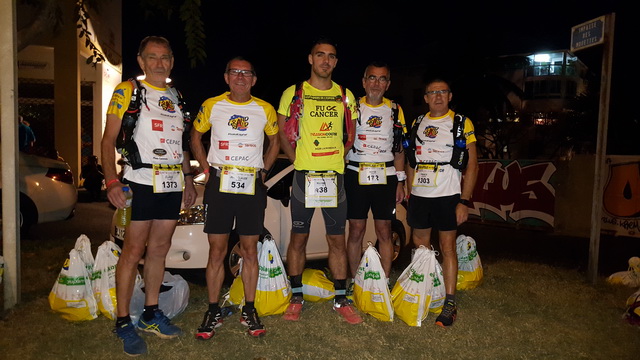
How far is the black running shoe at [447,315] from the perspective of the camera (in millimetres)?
4066

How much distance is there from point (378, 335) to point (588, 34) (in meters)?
4.60

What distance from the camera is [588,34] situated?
18.7 feet

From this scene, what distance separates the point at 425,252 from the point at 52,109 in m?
18.1

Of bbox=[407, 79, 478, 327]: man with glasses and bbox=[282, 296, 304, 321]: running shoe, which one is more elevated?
bbox=[407, 79, 478, 327]: man with glasses

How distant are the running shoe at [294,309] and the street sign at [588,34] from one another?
15.3 feet

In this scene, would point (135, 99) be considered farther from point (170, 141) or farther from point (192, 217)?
point (192, 217)

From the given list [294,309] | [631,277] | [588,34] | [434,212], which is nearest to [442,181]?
[434,212]

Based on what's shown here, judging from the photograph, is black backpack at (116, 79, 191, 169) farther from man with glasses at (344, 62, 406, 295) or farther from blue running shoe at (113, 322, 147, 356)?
man with glasses at (344, 62, 406, 295)

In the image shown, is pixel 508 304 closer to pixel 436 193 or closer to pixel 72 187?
pixel 436 193

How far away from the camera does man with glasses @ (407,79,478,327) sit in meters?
4.22

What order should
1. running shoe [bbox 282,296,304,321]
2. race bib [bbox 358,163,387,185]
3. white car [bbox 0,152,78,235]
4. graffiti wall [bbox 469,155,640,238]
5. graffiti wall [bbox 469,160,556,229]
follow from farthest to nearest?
graffiti wall [bbox 469,160,556,229] < graffiti wall [bbox 469,155,640,238] < white car [bbox 0,152,78,235] < race bib [bbox 358,163,387,185] < running shoe [bbox 282,296,304,321]

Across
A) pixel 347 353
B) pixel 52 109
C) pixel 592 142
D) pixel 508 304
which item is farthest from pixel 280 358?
pixel 592 142

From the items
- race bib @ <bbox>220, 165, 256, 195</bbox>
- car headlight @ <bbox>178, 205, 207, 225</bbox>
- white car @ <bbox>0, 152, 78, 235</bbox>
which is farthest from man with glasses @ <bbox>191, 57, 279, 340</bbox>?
white car @ <bbox>0, 152, 78, 235</bbox>


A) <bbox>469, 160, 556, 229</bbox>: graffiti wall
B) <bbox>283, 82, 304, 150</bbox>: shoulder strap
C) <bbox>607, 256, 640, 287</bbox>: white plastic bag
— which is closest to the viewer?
<bbox>283, 82, 304, 150</bbox>: shoulder strap
